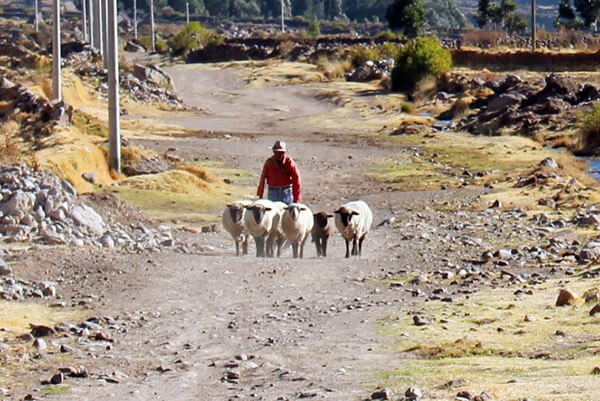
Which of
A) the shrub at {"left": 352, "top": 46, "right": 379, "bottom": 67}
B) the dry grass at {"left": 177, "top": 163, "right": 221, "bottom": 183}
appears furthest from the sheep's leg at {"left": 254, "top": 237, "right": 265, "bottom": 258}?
the shrub at {"left": 352, "top": 46, "right": 379, "bottom": 67}

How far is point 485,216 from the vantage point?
2658 cm

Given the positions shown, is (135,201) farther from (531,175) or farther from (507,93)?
(507,93)

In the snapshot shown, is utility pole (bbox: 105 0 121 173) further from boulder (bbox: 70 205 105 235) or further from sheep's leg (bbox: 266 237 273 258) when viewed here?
sheep's leg (bbox: 266 237 273 258)

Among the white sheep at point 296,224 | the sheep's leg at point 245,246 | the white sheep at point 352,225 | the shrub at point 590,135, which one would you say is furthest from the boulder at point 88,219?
the shrub at point 590,135

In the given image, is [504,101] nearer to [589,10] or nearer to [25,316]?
A: [25,316]

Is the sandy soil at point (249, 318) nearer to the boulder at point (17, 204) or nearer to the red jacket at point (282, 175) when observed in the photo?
the red jacket at point (282, 175)

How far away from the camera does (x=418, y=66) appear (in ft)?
221

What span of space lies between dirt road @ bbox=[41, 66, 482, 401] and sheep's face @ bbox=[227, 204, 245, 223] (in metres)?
0.56

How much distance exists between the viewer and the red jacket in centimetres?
2183

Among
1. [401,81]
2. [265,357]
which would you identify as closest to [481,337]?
[265,357]

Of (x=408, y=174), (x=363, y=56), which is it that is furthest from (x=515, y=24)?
(x=408, y=174)

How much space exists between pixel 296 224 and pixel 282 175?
5.55 feet

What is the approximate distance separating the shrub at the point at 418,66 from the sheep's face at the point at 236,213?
45445 mm

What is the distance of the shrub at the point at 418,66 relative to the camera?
66.9 metres
